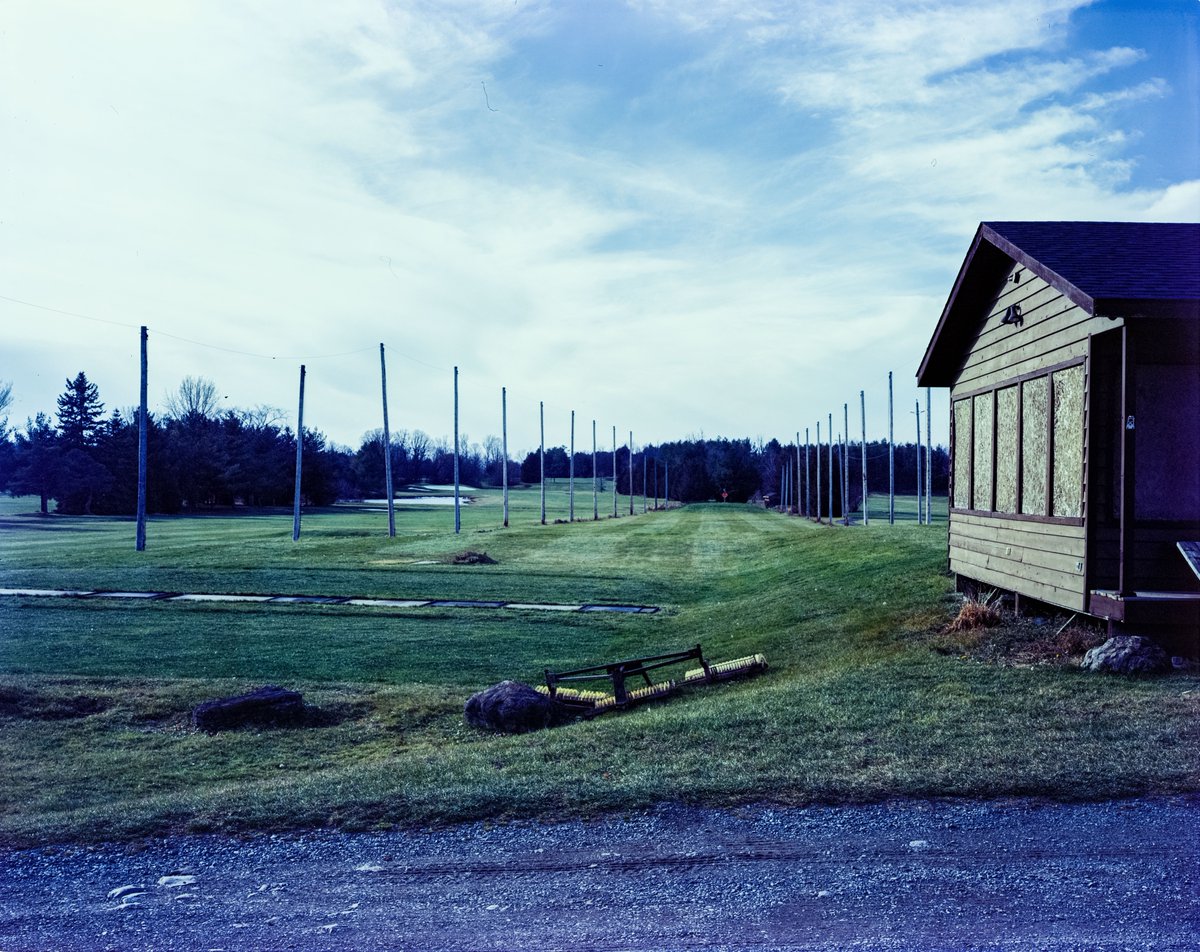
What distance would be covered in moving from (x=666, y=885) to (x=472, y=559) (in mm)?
27087

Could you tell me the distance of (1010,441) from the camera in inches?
505

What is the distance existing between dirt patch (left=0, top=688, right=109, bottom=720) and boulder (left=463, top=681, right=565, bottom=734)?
14.4ft

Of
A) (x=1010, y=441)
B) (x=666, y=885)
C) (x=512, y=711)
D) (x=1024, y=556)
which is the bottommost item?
(x=512, y=711)

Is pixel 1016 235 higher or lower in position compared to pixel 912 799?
higher

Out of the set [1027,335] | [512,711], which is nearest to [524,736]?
[512,711]

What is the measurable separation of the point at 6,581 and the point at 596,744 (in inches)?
813

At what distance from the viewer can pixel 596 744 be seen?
8.00 m

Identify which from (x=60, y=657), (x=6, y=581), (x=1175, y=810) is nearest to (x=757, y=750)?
(x=1175, y=810)

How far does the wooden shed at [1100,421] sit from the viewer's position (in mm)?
9727

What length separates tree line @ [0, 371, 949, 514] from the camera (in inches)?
2783

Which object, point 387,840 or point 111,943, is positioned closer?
point 111,943

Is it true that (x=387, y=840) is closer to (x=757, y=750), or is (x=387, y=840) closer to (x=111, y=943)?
(x=111, y=943)

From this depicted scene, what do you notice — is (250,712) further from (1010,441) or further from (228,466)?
(228,466)

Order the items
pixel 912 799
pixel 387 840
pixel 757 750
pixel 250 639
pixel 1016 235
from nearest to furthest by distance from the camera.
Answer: pixel 387 840 < pixel 912 799 < pixel 757 750 < pixel 1016 235 < pixel 250 639
